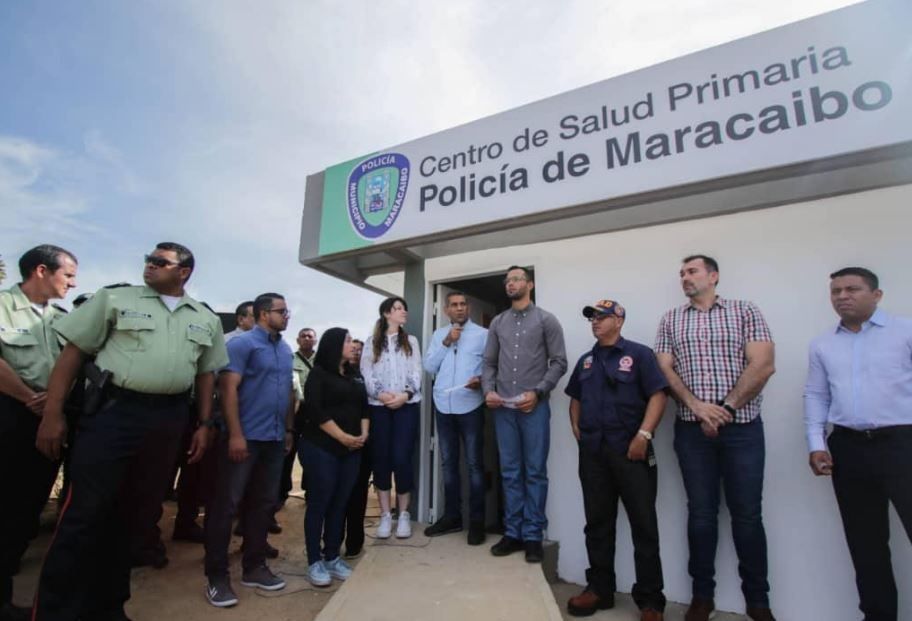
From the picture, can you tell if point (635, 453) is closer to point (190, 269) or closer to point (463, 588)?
point (463, 588)

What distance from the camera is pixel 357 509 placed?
3.33 m

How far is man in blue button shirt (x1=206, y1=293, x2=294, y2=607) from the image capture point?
2746 mm

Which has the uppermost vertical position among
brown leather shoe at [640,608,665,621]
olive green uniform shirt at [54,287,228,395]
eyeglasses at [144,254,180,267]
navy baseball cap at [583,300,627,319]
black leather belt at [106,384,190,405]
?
eyeglasses at [144,254,180,267]

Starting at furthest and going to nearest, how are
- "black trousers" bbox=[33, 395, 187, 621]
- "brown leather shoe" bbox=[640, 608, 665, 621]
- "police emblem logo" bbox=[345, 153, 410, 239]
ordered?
1. "police emblem logo" bbox=[345, 153, 410, 239]
2. "brown leather shoe" bbox=[640, 608, 665, 621]
3. "black trousers" bbox=[33, 395, 187, 621]

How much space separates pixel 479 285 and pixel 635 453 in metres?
2.62

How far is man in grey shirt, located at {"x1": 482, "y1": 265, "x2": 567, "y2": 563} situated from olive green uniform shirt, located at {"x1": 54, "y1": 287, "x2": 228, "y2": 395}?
1.97 m

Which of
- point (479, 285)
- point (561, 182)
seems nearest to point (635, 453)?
point (561, 182)

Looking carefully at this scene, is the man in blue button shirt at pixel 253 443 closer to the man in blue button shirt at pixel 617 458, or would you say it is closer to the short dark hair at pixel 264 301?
the short dark hair at pixel 264 301

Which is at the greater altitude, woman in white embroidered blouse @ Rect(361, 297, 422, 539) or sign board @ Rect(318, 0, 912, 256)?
sign board @ Rect(318, 0, 912, 256)

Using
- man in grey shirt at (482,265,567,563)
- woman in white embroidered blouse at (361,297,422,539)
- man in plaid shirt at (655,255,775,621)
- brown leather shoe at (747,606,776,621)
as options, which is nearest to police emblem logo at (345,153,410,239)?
woman in white embroidered blouse at (361,297,422,539)

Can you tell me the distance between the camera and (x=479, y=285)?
16.0 feet

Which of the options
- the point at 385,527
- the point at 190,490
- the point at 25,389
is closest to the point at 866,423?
the point at 385,527

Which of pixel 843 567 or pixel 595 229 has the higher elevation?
pixel 595 229

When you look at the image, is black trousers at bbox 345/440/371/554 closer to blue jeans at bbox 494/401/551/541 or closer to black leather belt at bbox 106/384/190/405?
blue jeans at bbox 494/401/551/541
